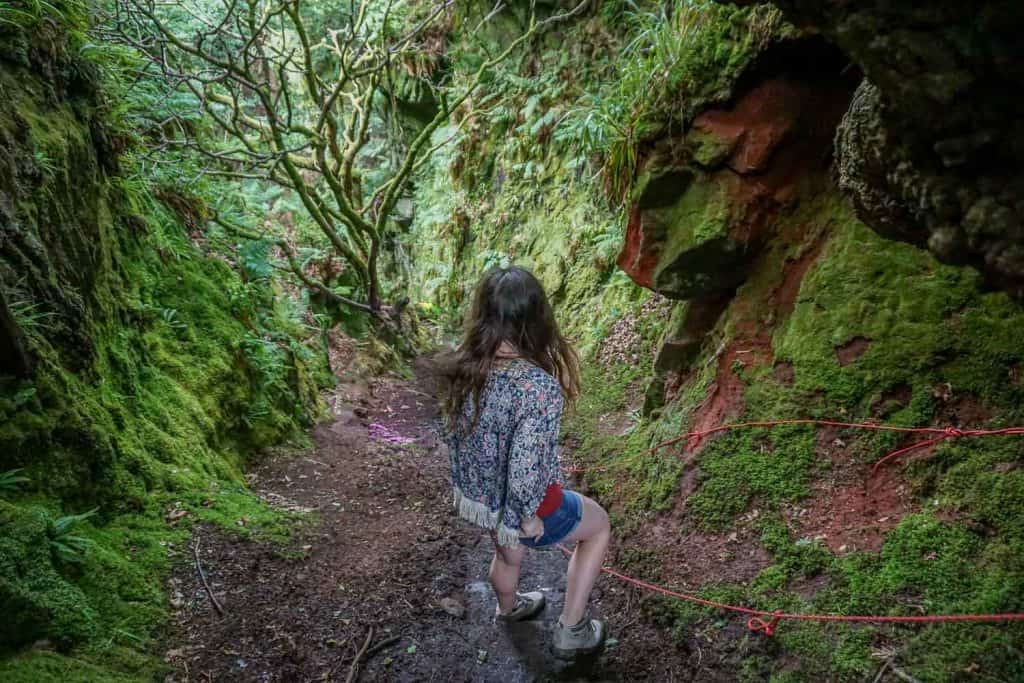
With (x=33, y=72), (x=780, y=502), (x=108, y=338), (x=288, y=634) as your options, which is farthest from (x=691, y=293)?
(x=33, y=72)

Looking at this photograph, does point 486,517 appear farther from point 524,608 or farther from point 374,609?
point 374,609

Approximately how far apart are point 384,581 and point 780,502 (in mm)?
2407

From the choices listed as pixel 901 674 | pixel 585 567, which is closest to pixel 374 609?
pixel 585 567

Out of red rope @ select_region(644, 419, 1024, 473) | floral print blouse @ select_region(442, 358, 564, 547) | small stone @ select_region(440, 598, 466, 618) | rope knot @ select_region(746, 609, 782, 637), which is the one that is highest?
red rope @ select_region(644, 419, 1024, 473)

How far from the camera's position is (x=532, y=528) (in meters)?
2.81

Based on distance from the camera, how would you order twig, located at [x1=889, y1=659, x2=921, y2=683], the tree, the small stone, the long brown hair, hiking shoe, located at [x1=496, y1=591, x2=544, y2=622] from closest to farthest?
twig, located at [x1=889, y1=659, x2=921, y2=683] < the long brown hair < hiking shoe, located at [x1=496, y1=591, x2=544, y2=622] < the small stone < the tree

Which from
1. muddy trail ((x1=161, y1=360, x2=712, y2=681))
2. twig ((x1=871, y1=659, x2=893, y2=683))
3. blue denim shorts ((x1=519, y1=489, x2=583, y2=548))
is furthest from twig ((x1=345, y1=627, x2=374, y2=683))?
twig ((x1=871, y1=659, x2=893, y2=683))

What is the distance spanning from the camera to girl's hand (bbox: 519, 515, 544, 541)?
280cm

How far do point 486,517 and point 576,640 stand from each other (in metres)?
0.80

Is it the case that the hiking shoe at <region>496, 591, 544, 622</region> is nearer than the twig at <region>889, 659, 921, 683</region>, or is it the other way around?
the twig at <region>889, 659, 921, 683</region>

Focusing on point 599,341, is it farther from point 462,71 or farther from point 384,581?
point 462,71

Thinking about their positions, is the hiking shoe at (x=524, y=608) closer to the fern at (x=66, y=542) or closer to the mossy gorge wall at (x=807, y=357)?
the mossy gorge wall at (x=807, y=357)

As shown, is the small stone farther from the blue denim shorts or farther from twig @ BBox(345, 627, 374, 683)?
the blue denim shorts

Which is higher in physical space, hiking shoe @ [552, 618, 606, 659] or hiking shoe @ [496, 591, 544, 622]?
hiking shoe @ [552, 618, 606, 659]
